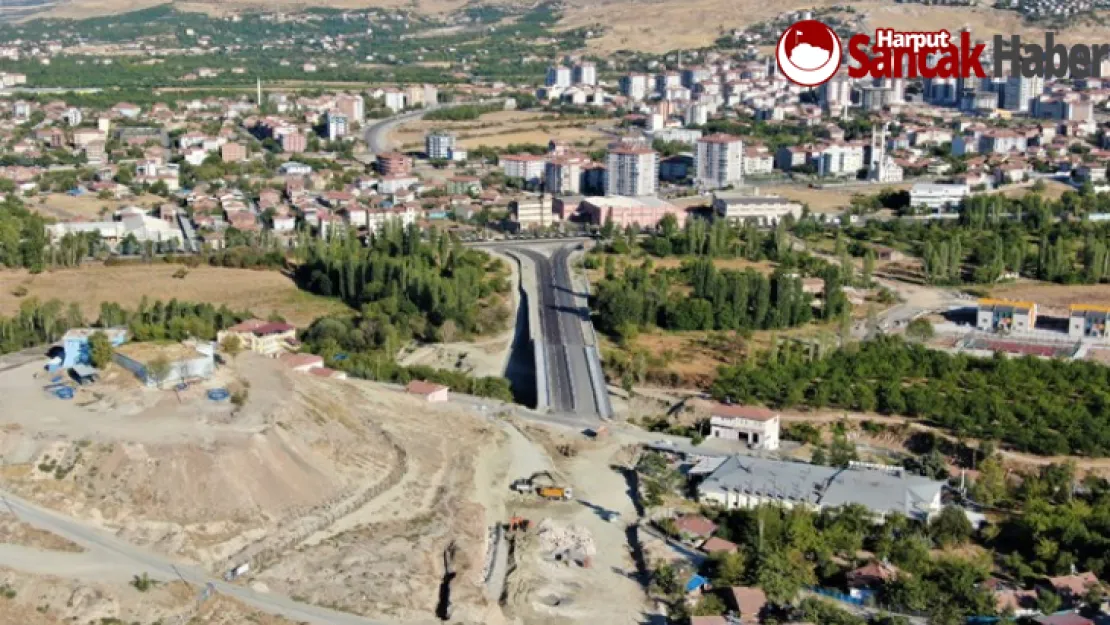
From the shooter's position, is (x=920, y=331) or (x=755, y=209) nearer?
(x=920, y=331)

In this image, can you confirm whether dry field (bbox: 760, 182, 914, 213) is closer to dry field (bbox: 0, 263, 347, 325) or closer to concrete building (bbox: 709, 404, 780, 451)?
dry field (bbox: 0, 263, 347, 325)

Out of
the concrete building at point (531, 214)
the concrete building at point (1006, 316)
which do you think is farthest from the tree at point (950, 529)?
the concrete building at point (531, 214)

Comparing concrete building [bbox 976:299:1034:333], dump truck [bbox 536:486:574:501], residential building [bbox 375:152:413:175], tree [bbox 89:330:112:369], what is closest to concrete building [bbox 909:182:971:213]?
concrete building [bbox 976:299:1034:333]

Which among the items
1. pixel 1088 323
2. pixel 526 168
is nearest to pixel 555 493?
pixel 1088 323

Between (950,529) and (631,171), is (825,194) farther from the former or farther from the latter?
(950,529)

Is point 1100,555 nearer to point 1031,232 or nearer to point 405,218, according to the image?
point 1031,232

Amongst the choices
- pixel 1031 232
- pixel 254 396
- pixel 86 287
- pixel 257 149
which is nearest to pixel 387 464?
pixel 254 396
